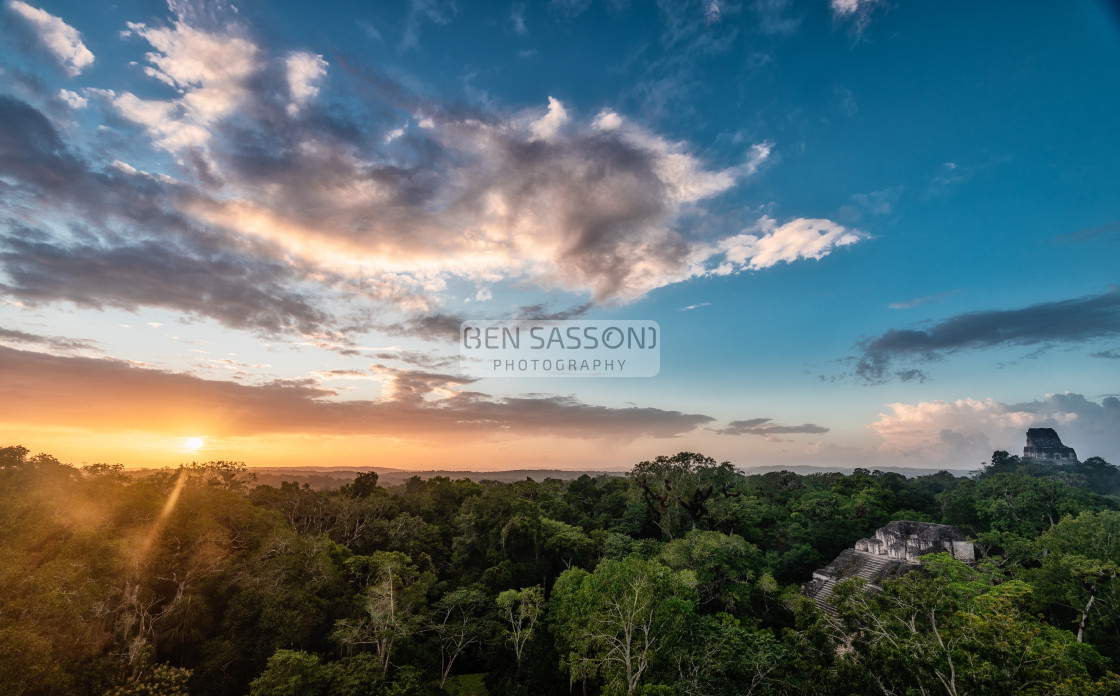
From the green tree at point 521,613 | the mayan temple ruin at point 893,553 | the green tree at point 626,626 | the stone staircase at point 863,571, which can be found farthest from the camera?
the mayan temple ruin at point 893,553

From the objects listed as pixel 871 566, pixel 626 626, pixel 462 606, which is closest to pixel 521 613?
pixel 462 606

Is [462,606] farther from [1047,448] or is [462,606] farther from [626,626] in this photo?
[1047,448]

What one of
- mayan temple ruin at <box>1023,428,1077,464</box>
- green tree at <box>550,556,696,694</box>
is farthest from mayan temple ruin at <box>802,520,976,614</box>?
mayan temple ruin at <box>1023,428,1077,464</box>

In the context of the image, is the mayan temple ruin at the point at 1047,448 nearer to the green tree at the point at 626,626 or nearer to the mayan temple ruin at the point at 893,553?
the mayan temple ruin at the point at 893,553

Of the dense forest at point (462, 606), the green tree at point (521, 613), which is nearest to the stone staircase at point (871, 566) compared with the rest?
the dense forest at point (462, 606)

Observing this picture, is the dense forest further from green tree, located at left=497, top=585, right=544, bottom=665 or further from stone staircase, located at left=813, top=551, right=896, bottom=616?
stone staircase, located at left=813, top=551, right=896, bottom=616

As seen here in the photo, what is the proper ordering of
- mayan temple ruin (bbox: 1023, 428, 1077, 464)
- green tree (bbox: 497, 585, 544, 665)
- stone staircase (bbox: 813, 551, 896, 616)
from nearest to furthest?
green tree (bbox: 497, 585, 544, 665) → stone staircase (bbox: 813, 551, 896, 616) → mayan temple ruin (bbox: 1023, 428, 1077, 464)

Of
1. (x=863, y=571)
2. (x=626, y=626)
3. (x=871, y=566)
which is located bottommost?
(x=863, y=571)
